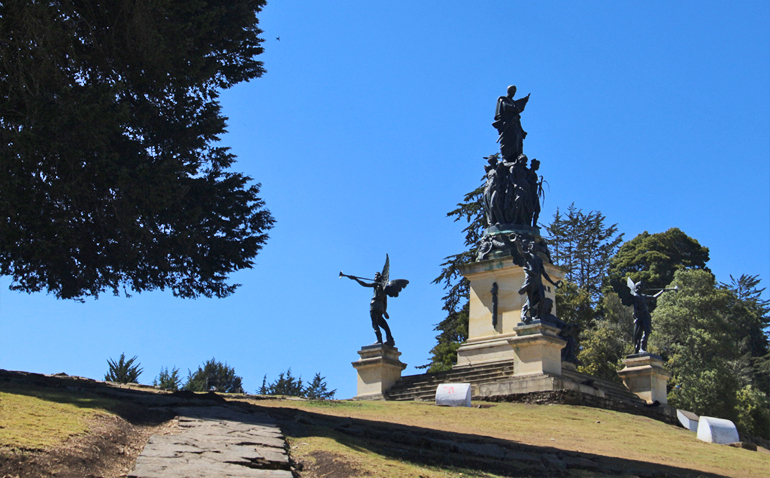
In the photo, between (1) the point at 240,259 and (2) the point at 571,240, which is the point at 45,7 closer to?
(1) the point at 240,259

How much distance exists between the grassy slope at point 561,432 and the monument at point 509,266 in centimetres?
339

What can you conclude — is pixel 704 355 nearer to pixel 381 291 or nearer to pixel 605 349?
pixel 605 349

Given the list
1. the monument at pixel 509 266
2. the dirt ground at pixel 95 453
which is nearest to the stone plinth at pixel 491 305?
the monument at pixel 509 266

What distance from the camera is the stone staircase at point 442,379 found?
21734mm

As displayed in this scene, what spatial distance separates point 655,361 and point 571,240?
96.7 ft

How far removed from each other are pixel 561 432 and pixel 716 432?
372cm

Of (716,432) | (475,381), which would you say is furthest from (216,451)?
(475,381)

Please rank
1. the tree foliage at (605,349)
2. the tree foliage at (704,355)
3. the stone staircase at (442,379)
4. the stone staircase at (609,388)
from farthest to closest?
the tree foliage at (605,349) → the tree foliage at (704,355) → the stone staircase at (442,379) → the stone staircase at (609,388)

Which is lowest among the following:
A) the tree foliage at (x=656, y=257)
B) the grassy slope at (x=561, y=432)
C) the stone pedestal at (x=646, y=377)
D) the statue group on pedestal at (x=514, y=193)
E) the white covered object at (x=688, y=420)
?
the grassy slope at (x=561, y=432)

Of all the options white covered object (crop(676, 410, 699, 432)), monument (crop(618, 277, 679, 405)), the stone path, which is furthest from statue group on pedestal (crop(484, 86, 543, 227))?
the stone path

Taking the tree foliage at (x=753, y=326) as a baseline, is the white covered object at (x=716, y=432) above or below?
below

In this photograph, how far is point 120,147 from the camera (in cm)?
1531

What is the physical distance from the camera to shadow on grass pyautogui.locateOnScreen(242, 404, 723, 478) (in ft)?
32.6

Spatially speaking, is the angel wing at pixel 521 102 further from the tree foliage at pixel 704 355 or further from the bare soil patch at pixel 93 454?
the bare soil patch at pixel 93 454
